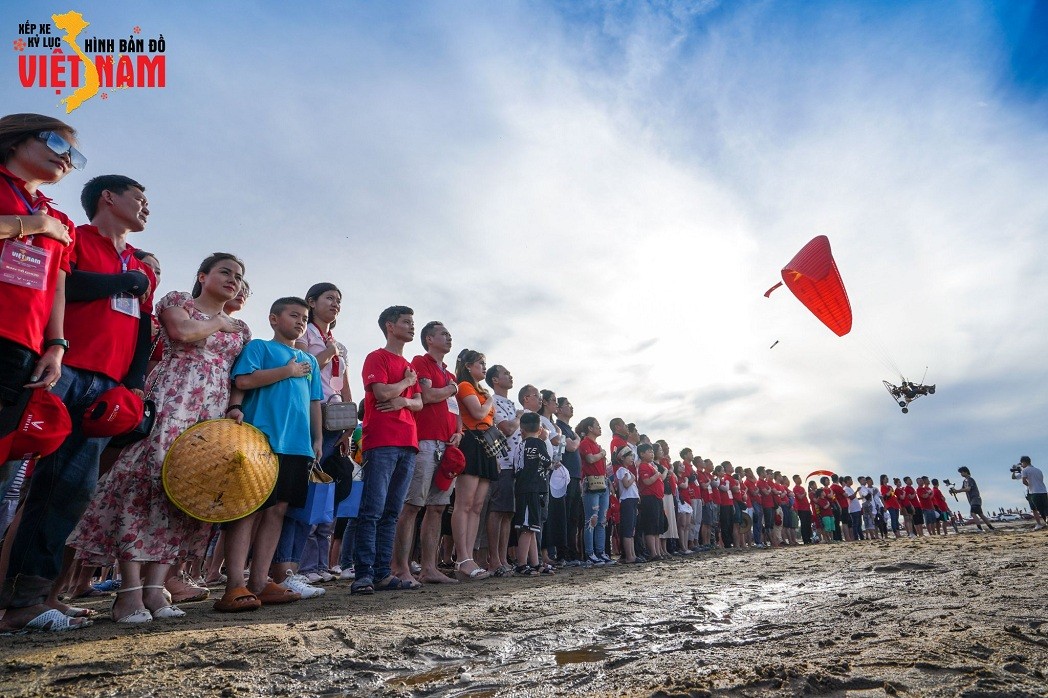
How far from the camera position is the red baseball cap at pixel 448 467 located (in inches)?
199

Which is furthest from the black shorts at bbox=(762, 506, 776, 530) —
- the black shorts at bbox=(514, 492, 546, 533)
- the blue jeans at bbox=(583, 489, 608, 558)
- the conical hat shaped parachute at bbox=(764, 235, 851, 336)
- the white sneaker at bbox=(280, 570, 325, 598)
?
the white sneaker at bbox=(280, 570, 325, 598)

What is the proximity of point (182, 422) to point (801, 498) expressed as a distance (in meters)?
16.9

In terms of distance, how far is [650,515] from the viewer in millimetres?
8797

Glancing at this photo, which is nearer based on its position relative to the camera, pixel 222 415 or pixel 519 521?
pixel 222 415

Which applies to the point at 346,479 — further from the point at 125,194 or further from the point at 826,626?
the point at 826,626

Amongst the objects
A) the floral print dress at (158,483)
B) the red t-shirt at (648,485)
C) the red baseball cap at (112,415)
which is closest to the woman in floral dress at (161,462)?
the floral print dress at (158,483)

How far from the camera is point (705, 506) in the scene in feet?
41.4

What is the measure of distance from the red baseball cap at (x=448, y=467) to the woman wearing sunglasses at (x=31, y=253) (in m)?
2.98

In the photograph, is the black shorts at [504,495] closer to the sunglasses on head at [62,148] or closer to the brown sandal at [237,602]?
the brown sandal at [237,602]

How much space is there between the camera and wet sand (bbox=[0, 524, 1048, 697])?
171 cm

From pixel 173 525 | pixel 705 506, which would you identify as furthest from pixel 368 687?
pixel 705 506

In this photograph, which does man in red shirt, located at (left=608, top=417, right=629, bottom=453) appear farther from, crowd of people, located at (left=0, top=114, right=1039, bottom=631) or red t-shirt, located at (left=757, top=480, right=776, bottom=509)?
red t-shirt, located at (left=757, top=480, right=776, bottom=509)

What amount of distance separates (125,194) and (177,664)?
7.82ft

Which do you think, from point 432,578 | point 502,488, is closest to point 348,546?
point 502,488
